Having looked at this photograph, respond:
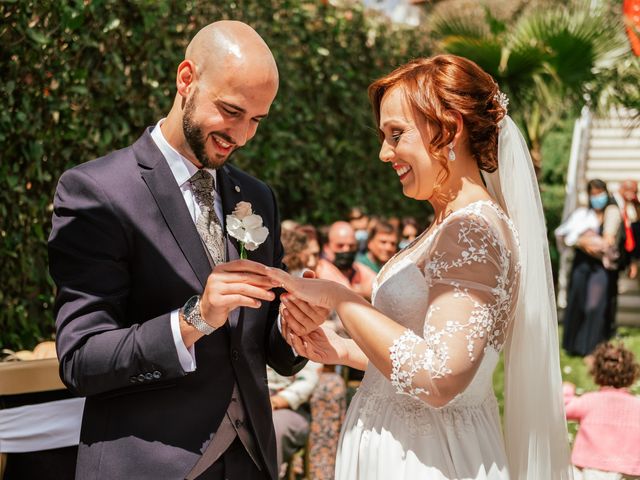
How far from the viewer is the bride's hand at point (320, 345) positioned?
2.70 metres

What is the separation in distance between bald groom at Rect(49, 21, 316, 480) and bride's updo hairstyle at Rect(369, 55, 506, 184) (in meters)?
0.47

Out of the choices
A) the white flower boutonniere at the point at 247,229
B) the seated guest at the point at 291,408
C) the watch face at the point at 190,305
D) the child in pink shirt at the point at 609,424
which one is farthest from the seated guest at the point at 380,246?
the watch face at the point at 190,305

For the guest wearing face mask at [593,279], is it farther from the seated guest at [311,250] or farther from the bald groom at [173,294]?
the bald groom at [173,294]

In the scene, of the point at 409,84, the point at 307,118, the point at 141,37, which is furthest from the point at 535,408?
the point at 307,118

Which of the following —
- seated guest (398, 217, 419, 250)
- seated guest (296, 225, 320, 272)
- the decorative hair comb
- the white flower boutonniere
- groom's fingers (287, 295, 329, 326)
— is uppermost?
the decorative hair comb

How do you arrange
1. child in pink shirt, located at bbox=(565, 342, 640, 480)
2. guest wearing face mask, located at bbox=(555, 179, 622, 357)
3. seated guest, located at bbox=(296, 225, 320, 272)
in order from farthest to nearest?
guest wearing face mask, located at bbox=(555, 179, 622, 357)
seated guest, located at bbox=(296, 225, 320, 272)
child in pink shirt, located at bbox=(565, 342, 640, 480)

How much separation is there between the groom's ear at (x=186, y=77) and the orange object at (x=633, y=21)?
9359mm

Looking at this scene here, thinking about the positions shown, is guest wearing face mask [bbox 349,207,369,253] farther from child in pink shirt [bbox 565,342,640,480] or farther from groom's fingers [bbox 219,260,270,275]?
groom's fingers [bbox 219,260,270,275]

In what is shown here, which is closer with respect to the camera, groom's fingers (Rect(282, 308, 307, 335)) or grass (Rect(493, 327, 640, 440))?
groom's fingers (Rect(282, 308, 307, 335))

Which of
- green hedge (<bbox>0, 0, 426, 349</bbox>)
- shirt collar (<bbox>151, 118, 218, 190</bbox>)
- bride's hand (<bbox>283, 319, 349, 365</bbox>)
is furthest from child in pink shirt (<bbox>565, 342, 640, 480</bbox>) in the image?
shirt collar (<bbox>151, 118, 218, 190</bbox>)

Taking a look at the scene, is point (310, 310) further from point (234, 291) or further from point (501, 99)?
point (501, 99)

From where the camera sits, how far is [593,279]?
1028 centimetres

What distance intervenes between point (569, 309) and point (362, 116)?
355 cm

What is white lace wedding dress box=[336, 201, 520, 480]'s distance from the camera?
239 centimetres
